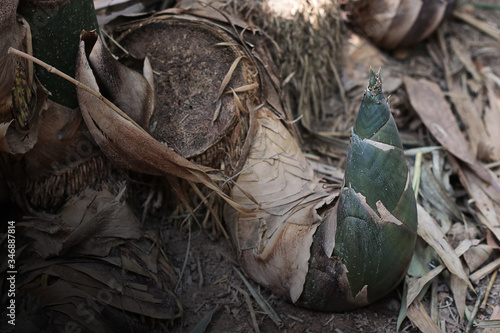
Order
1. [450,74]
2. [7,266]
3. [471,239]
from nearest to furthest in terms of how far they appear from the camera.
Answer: [7,266], [471,239], [450,74]

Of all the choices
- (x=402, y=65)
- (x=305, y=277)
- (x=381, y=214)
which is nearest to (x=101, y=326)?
(x=305, y=277)

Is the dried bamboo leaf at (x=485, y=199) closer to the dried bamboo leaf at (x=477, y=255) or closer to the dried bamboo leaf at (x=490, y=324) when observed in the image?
the dried bamboo leaf at (x=477, y=255)

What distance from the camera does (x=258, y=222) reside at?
1.36 meters

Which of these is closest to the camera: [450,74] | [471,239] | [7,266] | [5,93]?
[5,93]

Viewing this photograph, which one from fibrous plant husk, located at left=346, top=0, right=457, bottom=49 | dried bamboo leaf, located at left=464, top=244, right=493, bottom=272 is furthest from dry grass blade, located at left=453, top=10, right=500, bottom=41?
dried bamboo leaf, located at left=464, top=244, right=493, bottom=272

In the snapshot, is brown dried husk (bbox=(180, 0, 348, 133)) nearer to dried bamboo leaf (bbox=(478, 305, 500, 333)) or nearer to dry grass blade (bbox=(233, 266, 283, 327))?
dry grass blade (bbox=(233, 266, 283, 327))

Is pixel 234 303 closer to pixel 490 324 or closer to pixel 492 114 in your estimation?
pixel 490 324

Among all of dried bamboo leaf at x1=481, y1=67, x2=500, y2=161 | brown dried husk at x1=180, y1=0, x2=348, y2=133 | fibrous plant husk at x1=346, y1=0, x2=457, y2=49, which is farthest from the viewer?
fibrous plant husk at x1=346, y1=0, x2=457, y2=49

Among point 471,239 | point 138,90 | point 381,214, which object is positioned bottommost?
point 471,239

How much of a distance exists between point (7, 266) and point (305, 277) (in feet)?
2.56

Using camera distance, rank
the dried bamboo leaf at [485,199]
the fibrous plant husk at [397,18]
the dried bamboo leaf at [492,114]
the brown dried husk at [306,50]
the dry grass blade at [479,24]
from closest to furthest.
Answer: the dried bamboo leaf at [485,199] → the brown dried husk at [306,50] → the dried bamboo leaf at [492,114] → the fibrous plant husk at [397,18] → the dry grass blade at [479,24]

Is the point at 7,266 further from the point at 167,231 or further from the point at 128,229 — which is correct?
the point at 167,231

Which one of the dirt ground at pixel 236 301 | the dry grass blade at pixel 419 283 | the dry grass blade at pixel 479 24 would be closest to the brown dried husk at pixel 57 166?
the dirt ground at pixel 236 301

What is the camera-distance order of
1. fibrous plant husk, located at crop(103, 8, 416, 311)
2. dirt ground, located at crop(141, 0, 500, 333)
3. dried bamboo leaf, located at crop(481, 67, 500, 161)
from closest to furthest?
fibrous plant husk, located at crop(103, 8, 416, 311), dirt ground, located at crop(141, 0, 500, 333), dried bamboo leaf, located at crop(481, 67, 500, 161)
